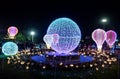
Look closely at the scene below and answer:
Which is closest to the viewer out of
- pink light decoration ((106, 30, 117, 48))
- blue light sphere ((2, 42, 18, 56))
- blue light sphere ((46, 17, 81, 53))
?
blue light sphere ((46, 17, 81, 53))

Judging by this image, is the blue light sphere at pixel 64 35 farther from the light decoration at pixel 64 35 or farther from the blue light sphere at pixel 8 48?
the blue light sphere at pixel 8 48

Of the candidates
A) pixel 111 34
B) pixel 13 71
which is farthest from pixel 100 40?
pixel 13 71

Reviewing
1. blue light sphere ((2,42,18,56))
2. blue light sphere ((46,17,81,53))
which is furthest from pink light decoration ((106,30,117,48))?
blue light sphere ((2,42,18,56))

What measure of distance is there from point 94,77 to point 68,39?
381 cm

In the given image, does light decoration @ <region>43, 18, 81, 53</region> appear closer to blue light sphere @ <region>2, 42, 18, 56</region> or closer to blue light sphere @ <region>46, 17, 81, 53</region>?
blue light sphere @ <region>46, 17, 81, 53</region>

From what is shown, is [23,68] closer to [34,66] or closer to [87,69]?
[34,66]

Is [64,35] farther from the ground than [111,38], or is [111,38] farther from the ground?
[64,35]

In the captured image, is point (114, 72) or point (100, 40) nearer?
point (114, 72)

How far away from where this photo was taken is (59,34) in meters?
15.9

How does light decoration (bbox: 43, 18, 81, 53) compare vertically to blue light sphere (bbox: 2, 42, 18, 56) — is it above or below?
above

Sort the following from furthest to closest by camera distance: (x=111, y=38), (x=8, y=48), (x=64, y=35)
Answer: (x=111, y=38), (x=8, y=48), (x=64, y=35)

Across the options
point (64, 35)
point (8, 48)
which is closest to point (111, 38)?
point (64, 35)

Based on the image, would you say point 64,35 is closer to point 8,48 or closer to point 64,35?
point 64,35

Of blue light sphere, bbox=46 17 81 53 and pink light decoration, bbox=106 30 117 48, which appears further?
pink light decoration, bbox=106 30 117 48
